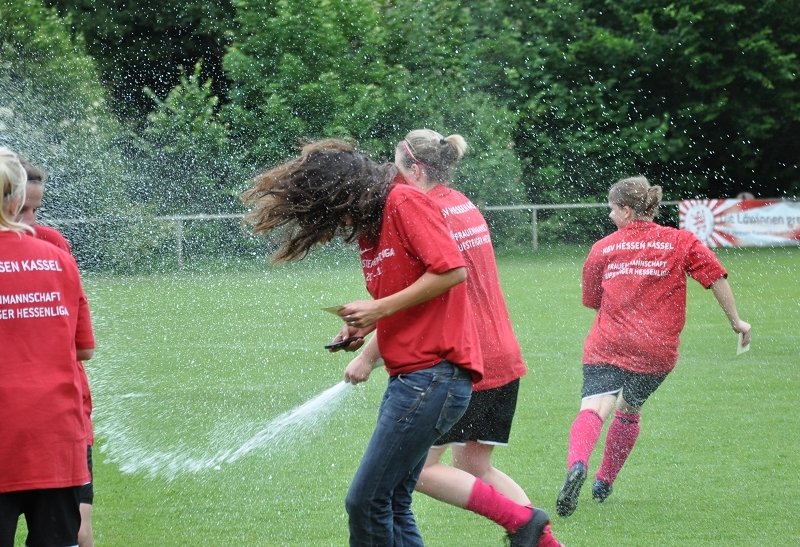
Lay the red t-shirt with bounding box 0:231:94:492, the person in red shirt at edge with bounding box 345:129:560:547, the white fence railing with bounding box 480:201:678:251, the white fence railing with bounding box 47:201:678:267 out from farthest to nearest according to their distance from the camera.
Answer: the white fence railing with bounding box 480:201:678:251, the white fence railing with bounding box 47:201:678:267, the person in red shirt at edge with bounding box 345:129:560:547, the red t-shirt with bounding box 0:231:94:492

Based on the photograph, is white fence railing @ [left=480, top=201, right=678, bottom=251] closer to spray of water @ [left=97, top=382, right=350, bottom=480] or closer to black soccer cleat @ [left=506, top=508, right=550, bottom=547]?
spray of water @ [left=97, top=382, right=350, bottom=480]

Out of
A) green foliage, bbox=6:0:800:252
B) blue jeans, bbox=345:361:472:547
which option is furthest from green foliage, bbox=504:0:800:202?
blue jeans, bbox=345:361:472:547

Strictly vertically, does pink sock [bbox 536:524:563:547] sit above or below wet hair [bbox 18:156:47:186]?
below

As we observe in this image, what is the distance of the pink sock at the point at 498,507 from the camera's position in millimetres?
4027

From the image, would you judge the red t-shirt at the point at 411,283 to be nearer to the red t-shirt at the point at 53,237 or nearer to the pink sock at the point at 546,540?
the pink sock at the point at 546,540

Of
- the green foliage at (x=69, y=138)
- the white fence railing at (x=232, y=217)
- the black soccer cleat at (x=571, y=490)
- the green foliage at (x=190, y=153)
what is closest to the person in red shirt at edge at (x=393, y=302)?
the black soccer cleat at (x=571, y=490)

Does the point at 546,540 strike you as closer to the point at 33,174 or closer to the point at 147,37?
the point at 33,174

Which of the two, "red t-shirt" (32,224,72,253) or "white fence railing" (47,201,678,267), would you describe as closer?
"red t-shirt" (32,224,72,253)

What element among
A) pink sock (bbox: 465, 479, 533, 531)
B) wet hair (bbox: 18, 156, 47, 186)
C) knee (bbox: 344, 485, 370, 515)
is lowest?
pink sock (bbox: 465, 479, 533, 531)

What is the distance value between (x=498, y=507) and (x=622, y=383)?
1659 mm

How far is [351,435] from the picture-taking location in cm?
697

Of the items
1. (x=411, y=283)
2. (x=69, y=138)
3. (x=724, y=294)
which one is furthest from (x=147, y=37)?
(x=411, y=283)

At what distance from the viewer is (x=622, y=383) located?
546 centimetres

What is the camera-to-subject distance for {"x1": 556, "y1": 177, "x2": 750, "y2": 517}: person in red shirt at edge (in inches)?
212
